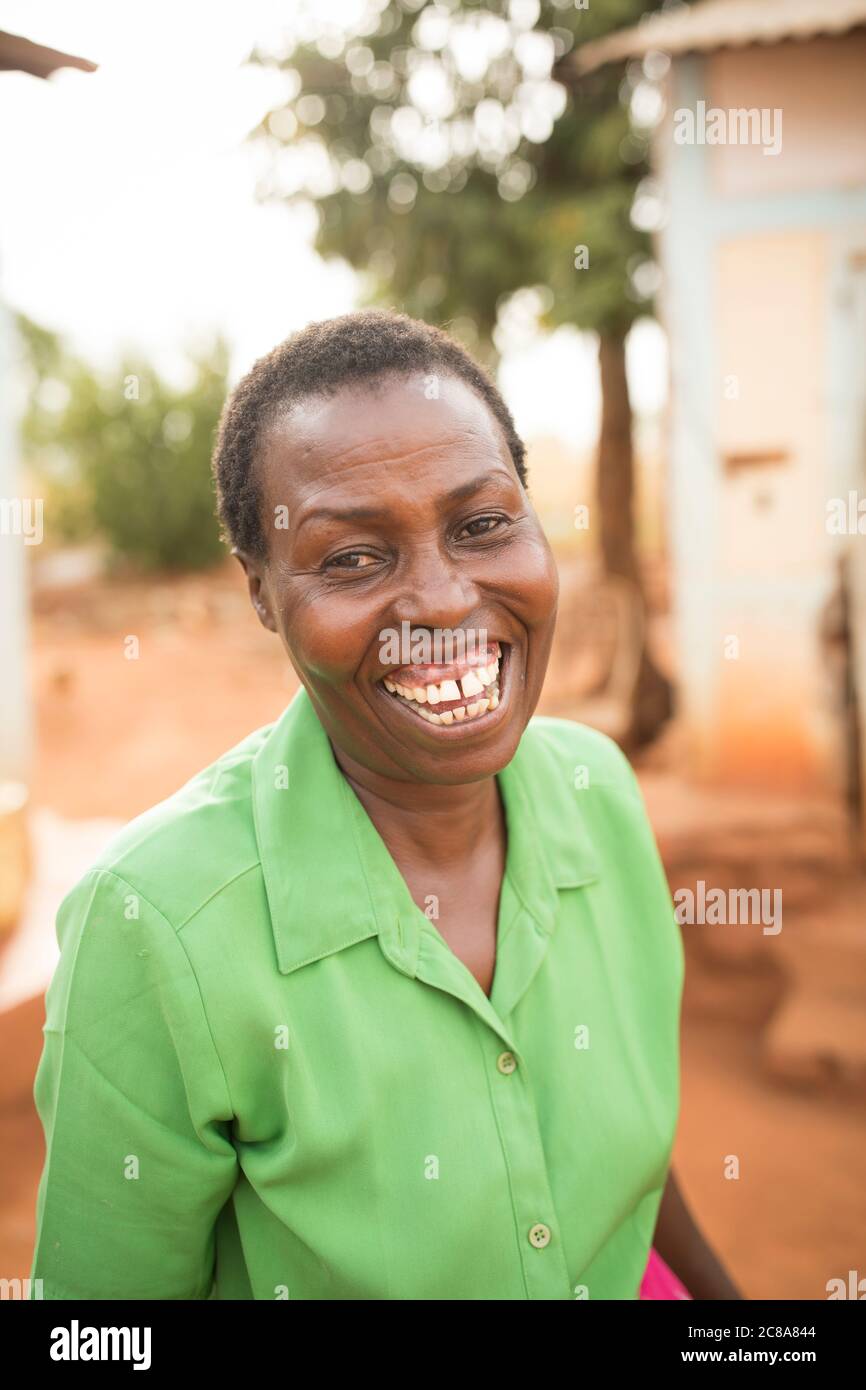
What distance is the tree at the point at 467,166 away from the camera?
7746 mm

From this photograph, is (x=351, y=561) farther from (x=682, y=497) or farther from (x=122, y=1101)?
(x=682, y=497)

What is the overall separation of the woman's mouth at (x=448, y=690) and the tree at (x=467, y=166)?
6.68 meters

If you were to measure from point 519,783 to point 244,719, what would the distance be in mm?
8499

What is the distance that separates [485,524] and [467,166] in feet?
25.7

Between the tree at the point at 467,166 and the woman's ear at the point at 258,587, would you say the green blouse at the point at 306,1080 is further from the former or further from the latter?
the tree at the point at 467,166

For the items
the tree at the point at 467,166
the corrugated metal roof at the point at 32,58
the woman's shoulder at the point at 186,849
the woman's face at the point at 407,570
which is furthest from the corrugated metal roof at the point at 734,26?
the woman's shoulder at the point at 186,849

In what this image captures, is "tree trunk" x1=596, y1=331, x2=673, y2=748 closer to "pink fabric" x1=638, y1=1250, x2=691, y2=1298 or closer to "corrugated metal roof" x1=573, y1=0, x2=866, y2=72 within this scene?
"corrugated metal roof" x1=573, y1=0, x2=866, y2=72

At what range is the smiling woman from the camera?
1312 millimetres

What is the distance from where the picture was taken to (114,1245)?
1356mm

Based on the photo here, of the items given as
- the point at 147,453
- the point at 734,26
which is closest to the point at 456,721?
the point at 734,26

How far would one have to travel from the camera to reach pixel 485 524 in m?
1.45

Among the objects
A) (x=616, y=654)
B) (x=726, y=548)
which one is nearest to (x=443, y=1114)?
(x=726, y=548)

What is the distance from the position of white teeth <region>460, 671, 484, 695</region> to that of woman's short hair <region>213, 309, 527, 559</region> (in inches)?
12.8

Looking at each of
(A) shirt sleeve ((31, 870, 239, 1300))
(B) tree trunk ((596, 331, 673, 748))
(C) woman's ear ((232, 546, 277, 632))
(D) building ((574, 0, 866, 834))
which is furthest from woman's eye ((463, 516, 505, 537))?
(B) tree trunk ((596, 331, 673, 748))
